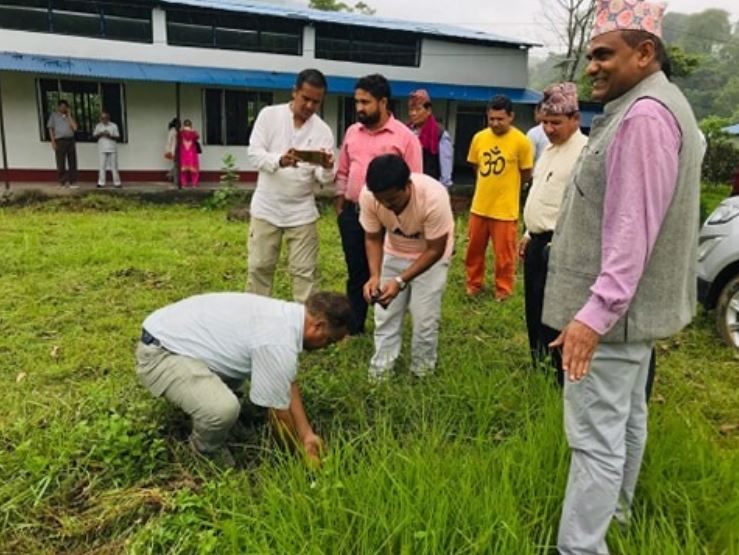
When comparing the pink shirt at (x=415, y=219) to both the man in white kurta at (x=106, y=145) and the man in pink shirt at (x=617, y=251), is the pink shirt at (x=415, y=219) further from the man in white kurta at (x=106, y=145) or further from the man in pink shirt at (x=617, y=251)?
the man in white kurta at (x=106, y=145)

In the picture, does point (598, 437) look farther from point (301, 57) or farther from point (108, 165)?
point (301, 57)

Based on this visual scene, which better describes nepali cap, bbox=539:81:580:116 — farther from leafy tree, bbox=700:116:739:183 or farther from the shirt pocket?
leafy tree, bbox=700:116:739:183

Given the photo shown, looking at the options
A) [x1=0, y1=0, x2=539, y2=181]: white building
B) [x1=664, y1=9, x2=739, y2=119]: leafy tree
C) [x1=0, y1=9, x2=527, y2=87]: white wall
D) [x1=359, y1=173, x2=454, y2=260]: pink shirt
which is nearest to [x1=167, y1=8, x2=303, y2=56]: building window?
[x1=0, y1=0, x2=539, y2=181]: white building

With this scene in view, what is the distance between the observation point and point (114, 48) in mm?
13523

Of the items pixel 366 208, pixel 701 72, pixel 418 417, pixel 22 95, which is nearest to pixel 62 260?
pixel 366 208

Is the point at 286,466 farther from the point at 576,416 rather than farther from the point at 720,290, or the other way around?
the point at 720,290

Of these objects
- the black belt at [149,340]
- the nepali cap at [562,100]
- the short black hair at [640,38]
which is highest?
the short black hair at [640,38]

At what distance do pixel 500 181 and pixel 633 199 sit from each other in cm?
371

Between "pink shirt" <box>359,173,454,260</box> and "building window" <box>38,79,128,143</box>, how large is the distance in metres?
11.9

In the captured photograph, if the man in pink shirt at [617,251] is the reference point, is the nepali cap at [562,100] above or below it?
above

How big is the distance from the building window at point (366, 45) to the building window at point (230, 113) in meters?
2.17

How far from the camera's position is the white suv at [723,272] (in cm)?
431

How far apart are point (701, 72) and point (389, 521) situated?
7139cm

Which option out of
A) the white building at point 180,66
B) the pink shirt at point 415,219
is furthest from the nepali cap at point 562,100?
the white building at point 180,66
